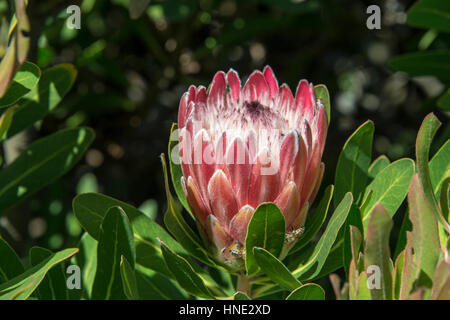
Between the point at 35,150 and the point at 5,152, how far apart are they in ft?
1.12

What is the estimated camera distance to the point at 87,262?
1.50 meters

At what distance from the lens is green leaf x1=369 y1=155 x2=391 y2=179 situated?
1.41 m

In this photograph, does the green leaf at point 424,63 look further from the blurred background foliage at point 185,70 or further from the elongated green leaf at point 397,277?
the elongated green leaf at point 397,277

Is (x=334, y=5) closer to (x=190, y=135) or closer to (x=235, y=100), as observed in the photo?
(x=235, y=100)

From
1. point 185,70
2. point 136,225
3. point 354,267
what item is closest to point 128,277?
point 136,225

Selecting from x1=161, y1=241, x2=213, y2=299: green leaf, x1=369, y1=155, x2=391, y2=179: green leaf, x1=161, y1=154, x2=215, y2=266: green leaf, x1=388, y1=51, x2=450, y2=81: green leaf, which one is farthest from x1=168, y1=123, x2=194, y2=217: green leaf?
x1=388, y1=51, x2=450, y2=81: green leaf

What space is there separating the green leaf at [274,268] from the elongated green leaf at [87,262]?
0.53 meters

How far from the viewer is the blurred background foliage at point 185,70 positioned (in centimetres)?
215

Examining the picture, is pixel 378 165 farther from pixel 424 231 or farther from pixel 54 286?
pixel 54 286

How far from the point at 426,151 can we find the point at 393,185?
0.60ft

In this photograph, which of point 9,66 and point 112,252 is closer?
point 9,66

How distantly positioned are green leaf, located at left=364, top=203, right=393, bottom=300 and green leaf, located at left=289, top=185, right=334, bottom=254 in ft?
0.73
